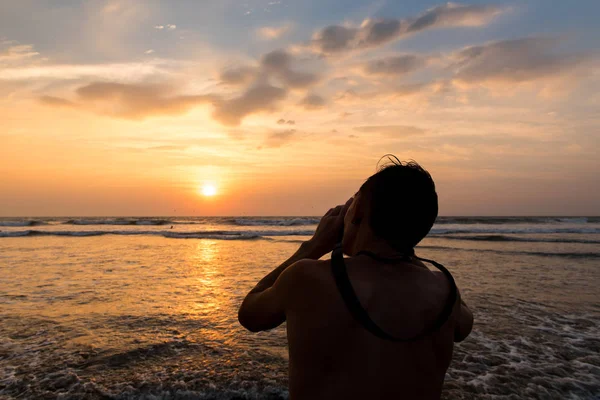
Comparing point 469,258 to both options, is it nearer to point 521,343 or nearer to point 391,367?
point 521,343

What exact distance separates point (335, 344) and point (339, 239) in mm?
498

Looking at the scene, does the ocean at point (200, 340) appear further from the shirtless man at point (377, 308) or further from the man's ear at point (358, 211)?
the man's ear at point (358, 211)

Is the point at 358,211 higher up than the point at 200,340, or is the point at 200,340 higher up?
the point at 358,211

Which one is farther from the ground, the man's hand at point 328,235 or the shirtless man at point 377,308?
the man's hand at point 328,235

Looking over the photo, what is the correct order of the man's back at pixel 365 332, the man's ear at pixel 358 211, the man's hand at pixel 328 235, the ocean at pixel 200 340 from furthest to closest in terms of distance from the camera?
the ocean at pixel 200 340, the man's hand at pixel 328 235, the man's ear at pixel 358 211, the man's back at pixel 365 332

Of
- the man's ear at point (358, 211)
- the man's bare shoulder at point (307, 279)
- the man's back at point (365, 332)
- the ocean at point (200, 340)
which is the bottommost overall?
the ocean at point (200, 340)

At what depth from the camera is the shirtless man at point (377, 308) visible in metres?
1.36

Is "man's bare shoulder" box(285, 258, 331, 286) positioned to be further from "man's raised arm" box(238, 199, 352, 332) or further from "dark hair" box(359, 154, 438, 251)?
"dark hair" box(359, 154, 438, 251)

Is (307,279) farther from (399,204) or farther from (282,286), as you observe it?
(399,204)

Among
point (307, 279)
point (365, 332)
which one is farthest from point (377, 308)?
point (307, 279)

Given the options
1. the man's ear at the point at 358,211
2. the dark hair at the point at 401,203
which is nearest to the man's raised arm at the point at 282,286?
the man's ear at the point at 358,211

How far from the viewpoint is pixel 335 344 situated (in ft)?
4.53

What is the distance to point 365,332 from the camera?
1.35m

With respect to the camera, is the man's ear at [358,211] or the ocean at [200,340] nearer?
the man's ear at [358,211]
